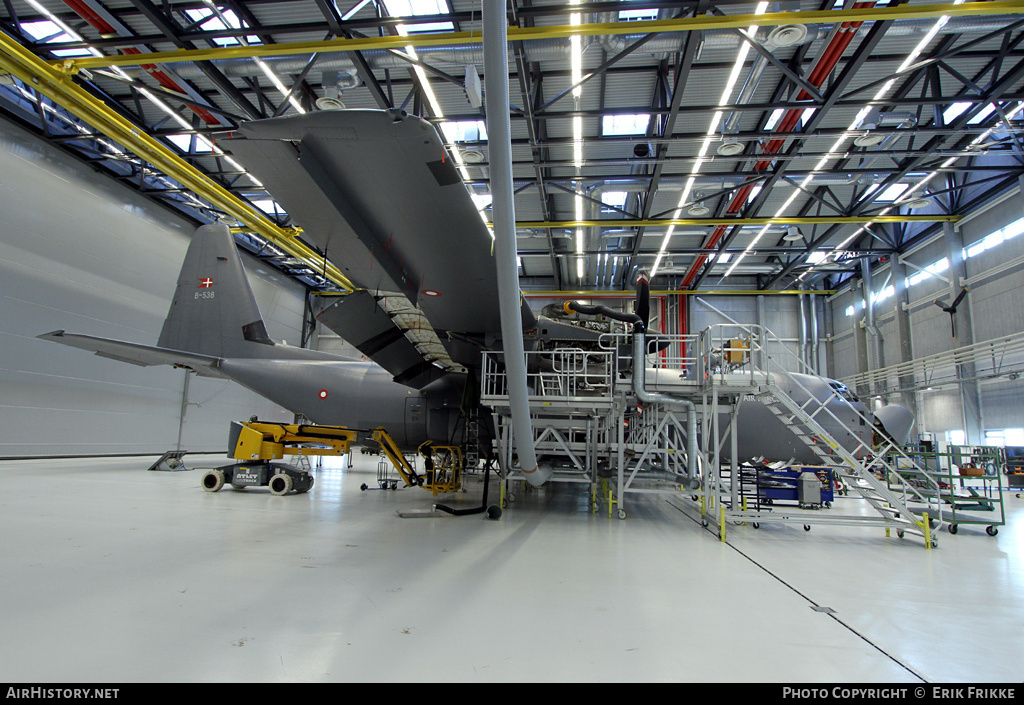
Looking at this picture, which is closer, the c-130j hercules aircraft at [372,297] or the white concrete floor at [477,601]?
the white concrete floor at [477,601]

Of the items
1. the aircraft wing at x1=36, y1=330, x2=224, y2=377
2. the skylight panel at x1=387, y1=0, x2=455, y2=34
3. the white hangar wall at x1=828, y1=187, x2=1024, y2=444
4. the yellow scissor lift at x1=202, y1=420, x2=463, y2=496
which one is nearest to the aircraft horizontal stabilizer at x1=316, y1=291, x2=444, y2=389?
the yellow scissor lift at x1=202, y1=420, x2=463, y2=496

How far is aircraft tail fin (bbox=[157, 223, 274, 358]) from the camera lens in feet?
43.9

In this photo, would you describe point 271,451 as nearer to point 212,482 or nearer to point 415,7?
point 212,482

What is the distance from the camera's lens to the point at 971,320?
60.7 ft

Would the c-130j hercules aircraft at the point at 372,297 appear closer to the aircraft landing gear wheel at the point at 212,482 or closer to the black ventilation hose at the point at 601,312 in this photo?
the black ventilation hose at the point at 601,312

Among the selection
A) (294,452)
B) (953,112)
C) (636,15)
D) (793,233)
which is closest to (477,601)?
(294,452)

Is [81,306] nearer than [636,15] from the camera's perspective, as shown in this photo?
No

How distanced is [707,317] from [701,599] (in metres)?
24.9

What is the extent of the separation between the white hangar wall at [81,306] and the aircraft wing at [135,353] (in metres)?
5.00

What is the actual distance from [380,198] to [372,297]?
3.22 meters

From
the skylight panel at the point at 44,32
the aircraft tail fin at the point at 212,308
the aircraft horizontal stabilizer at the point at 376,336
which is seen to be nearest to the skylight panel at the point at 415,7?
the aircraft horizontal stabilizer at the point at 376,336

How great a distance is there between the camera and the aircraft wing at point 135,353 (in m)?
9.90

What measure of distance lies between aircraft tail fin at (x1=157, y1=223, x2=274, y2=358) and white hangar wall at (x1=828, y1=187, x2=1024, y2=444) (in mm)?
24343

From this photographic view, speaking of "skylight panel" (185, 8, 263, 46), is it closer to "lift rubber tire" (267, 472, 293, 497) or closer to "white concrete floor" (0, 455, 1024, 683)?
"lift rubber tire" (267, 472, 293, 497)
